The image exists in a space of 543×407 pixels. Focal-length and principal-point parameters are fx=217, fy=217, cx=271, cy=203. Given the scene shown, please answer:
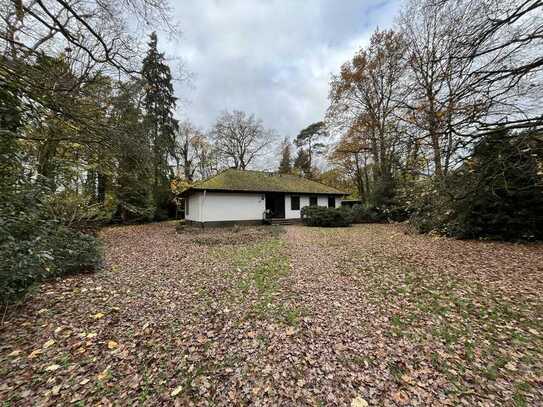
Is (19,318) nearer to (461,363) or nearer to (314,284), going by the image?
(314,284)

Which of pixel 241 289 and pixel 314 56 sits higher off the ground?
pixel 314 56

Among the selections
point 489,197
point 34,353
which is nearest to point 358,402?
point 34,353

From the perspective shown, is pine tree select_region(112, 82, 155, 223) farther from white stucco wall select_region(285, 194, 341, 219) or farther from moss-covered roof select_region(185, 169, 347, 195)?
white stucco wall select_region(285, 194, 341, 219)

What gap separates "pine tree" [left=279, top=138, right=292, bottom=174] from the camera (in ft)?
105

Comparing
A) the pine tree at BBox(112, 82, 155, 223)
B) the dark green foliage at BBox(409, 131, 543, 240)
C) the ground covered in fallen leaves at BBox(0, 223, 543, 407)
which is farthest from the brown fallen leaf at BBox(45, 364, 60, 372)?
the dark green foliage at BBox(409, 131, 543, 240)

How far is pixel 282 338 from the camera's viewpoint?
2938 millimetres

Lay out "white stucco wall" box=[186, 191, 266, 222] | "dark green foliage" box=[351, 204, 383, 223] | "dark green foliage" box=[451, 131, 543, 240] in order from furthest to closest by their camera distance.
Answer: "dark green foliage" box=[351, 204, 383, 223] < "white stucco wall" box=[186, 191, 266, 222] < "dark green foliage" box=[451, 131, 543, 240]

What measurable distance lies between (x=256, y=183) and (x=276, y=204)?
7.93 ft

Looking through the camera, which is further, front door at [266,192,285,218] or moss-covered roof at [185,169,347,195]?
front door at [266,192,285,218]

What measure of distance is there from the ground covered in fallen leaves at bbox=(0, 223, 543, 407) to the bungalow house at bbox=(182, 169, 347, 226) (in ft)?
31.4

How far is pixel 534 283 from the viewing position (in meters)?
4.41

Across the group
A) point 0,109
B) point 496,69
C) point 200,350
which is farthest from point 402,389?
point 496,69

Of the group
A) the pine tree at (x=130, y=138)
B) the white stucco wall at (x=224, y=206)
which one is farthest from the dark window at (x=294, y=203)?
the pine tree at (x=130, y=138)

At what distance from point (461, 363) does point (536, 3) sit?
21.5 ft
